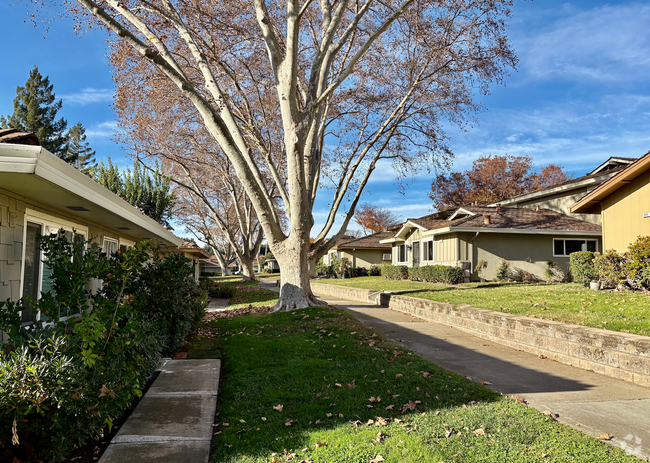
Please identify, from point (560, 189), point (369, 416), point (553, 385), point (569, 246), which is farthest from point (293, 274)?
point (560, 189)

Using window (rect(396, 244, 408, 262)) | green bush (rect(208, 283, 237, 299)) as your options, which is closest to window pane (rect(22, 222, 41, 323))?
green bush (rect(208, 283, 237, 299))

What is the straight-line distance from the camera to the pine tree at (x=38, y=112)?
36812 millimetres

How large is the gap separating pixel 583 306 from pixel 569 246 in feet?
47.5

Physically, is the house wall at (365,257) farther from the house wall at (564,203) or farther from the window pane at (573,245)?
the window pane at (573,245)

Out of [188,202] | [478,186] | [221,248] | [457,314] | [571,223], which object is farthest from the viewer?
[221,248]

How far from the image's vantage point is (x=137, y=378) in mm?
4168

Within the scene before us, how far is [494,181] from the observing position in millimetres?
41656

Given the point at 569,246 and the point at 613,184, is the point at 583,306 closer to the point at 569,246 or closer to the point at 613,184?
the point at 613,184

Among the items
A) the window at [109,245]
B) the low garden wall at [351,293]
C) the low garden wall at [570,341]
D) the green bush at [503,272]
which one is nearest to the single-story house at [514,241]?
the green bush at [503,272]

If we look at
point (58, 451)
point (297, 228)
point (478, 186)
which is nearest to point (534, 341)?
point (297, 228)

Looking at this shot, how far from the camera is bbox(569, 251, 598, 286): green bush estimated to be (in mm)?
14527

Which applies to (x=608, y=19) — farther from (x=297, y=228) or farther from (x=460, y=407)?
(x=460, y=407)

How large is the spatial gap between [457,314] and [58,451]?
867 cm

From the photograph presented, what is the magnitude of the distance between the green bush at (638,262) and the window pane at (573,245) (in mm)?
11460
